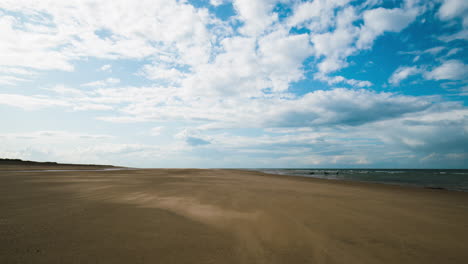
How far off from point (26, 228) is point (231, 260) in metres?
3.80

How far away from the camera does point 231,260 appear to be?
3004 mm

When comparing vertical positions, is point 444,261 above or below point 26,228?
below

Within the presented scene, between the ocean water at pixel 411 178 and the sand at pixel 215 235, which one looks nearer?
the sand at pixel 215 235

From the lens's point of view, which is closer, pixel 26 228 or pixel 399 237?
pixel 26 228

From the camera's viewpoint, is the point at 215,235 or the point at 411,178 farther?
the point at 411,178

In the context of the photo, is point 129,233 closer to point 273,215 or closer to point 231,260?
point 231,260

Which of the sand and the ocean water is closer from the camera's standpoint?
the sand

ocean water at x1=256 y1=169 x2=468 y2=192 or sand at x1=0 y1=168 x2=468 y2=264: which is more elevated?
sand at x1=0 y1=168 x2=468 y2=264

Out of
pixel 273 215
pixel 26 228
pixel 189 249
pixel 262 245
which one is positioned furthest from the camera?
pixel 273 215

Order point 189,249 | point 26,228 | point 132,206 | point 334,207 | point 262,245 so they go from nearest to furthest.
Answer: point 189,249 → point 262,245 → point 26,228 → point 132,206 → point 334,207

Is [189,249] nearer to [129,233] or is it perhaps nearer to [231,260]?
[231,260]

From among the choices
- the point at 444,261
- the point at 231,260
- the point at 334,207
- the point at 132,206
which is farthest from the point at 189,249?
the point at 334,207

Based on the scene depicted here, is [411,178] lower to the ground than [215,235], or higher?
lower

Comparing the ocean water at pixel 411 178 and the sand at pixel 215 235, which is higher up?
the sand at pixel 215 235
